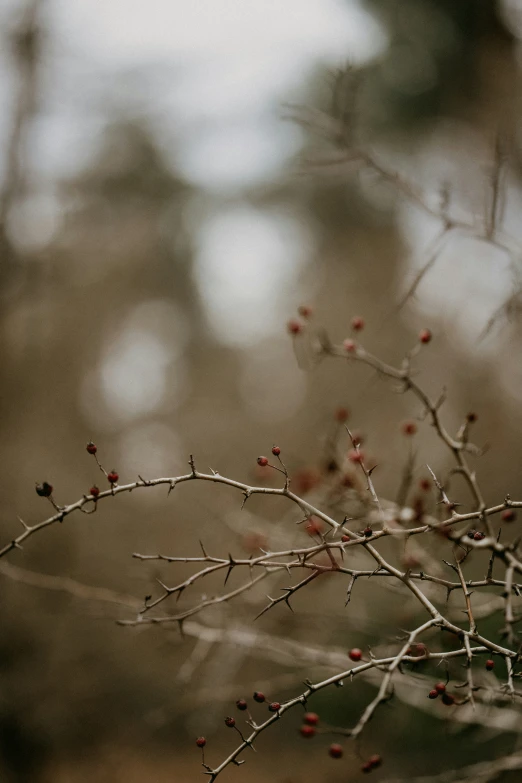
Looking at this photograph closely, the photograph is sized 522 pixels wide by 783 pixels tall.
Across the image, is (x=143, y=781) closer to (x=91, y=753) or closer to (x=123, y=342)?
(x=91, y=753)

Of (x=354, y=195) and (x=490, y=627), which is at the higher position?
(x=354, y=195)

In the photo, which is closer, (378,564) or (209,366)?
(378,564)

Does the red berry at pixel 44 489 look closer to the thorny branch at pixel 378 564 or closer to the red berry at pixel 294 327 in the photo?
the thorny branch at pixel 378 564

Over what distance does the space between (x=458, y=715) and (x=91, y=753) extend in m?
4.65

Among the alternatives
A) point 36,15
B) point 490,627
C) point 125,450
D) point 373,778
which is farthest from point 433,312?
point 125,450

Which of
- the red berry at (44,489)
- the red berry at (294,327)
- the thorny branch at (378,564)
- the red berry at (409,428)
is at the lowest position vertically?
the thorny branch at (378,564)

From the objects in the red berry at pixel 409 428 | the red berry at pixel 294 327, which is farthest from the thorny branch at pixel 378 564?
the red berry at pixel 409 428

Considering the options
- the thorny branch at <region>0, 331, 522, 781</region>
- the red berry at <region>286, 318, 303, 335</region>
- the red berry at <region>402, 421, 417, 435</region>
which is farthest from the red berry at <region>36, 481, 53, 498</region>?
the red berry at <region>402, 421, 417, 435</region>

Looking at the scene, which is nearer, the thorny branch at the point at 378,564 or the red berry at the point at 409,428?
the thorny branch at the point at 378,564

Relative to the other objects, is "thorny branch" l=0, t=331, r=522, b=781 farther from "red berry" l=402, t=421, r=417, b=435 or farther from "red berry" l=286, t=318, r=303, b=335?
"red berry" l=402, t=421, r=417, b=435

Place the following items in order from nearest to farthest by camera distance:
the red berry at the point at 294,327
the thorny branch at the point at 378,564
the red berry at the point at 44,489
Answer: the thorny branch at the point at 378,564 → the red berry at the point at 44,489 → the red berry at the point at 294,327

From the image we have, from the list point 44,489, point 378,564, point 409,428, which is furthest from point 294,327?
point 44,489

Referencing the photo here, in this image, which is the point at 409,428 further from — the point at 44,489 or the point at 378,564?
the point at 44,489

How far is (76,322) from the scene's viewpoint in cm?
1179
